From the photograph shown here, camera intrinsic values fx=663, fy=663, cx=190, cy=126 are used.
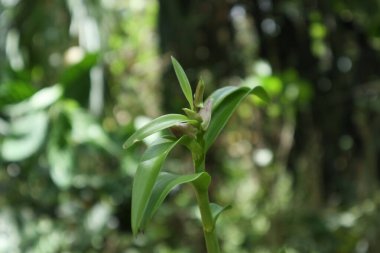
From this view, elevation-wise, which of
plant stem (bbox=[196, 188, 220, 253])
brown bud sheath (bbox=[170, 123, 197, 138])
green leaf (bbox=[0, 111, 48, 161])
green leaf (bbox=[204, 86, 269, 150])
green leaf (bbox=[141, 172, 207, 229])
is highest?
brown bud sheath (bbox=[170, 123, 197, 138])

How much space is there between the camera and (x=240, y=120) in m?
2.04

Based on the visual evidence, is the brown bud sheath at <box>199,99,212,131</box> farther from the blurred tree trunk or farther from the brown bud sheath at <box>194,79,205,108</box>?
the blurred tree trunk

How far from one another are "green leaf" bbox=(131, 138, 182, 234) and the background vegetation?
871mm

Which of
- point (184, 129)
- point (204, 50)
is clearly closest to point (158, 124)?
point (184, 129)

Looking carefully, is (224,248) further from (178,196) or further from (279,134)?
(279,134)

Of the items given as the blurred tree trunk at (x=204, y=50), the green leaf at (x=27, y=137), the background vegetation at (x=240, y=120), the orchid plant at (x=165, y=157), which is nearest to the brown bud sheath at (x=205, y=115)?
the orchid plant at (x=165, y=157)

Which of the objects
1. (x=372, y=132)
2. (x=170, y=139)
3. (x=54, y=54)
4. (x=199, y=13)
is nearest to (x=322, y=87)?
(x=372, y=132)

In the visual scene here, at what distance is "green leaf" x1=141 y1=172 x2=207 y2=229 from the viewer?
0.37 meters

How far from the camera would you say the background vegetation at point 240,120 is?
1.50 meters

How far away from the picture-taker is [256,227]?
195cm

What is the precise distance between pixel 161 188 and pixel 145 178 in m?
0.02

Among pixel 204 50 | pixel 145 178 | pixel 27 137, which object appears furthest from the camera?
pixel 204 50

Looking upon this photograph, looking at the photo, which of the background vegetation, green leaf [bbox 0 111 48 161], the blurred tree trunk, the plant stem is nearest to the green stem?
the plant stem

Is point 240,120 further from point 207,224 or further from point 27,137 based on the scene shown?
point 207,224
